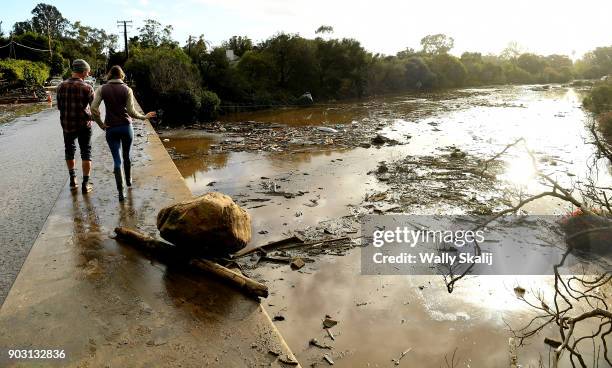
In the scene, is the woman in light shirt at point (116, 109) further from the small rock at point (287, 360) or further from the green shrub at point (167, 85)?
the green shrub at point (167, 85)

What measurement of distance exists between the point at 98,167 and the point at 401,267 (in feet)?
17.7

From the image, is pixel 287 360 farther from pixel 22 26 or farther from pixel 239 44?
pixel 22 26

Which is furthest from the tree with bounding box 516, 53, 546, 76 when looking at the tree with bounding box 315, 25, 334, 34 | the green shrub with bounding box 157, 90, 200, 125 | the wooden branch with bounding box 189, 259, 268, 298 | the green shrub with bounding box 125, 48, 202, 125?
the wooden branch with bounding box 189, 259, 268, 298

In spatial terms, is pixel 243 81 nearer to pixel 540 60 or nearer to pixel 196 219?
pixel 196 219

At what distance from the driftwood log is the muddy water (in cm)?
119

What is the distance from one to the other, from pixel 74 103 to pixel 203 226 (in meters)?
2.65

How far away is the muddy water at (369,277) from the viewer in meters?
4.83

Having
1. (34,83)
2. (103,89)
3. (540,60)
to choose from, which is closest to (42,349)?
(103,89)

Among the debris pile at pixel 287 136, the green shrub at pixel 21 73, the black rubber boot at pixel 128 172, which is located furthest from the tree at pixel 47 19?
the black rubber boot at pixel 128 172

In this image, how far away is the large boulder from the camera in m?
4.18

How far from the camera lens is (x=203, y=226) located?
4195 millimetres

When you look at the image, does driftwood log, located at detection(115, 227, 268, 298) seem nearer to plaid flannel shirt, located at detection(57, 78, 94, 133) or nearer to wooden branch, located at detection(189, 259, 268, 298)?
wooden branch, located at detection(189, 259, 268, 298)

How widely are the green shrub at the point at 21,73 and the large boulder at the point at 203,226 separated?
2517 cm

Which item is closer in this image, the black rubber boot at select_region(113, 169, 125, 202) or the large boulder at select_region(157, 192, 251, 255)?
the large boulder at select_region(157, 192, 251, 255)
